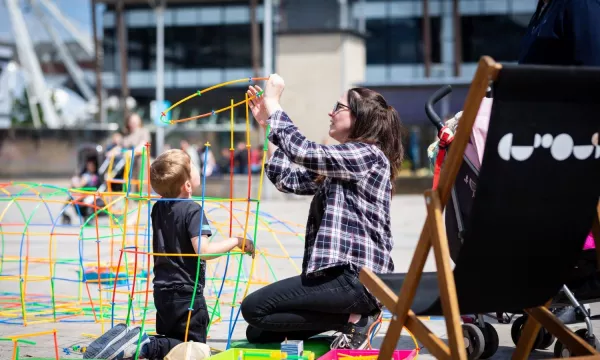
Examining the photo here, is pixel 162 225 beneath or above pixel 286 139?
beneath

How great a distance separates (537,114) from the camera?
287cm

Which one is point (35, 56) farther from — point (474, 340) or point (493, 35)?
point (474, 340)

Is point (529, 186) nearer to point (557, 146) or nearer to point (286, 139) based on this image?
point (557, 146)

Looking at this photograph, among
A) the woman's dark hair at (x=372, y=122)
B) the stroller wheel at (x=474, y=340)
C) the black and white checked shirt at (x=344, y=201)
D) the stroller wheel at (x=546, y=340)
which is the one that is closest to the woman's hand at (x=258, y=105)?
the black and white checked shirt at (x=344, y=201)

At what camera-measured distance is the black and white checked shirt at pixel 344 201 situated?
382cm

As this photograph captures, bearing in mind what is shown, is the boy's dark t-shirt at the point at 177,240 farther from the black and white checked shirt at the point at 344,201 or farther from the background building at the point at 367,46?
the background building at the point at 367,46

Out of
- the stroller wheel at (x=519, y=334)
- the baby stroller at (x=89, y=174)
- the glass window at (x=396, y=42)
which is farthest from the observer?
the glass window at (x=396, y=42)

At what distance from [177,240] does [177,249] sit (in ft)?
0.14

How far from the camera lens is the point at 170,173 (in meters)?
4.19

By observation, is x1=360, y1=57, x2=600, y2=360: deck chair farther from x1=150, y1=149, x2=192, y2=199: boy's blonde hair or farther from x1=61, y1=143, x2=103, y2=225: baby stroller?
x1=61, y1=143, x2=103, y2=225: baby stroller

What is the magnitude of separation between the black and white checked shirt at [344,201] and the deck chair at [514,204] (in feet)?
2.51

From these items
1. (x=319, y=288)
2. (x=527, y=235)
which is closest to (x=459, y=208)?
(x=319, y=288)

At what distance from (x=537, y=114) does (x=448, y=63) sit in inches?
1686

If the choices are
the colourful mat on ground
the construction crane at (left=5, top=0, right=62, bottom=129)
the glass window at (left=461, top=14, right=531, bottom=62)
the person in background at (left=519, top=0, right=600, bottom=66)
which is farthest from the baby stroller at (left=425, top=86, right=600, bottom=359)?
the glass window at (left=461, top=14, right=531, bottom=62)
